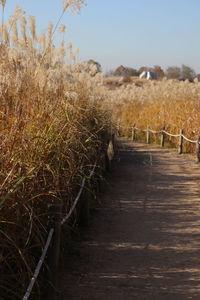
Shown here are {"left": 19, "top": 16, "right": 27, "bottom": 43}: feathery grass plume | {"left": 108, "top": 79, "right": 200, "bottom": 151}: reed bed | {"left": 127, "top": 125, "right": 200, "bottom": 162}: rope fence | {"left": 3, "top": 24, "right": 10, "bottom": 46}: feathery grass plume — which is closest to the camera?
{"left": 3, "top": 24, "right": 10, "bottom": 46}: feathery grass plume

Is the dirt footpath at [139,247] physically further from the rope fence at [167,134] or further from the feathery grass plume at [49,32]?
the rope fence at [167,134]

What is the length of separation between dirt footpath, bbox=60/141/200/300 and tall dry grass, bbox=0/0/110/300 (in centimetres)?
60

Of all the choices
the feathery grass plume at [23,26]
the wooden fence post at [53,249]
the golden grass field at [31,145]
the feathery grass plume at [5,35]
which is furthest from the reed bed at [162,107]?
the wooden fence post at [53,249]

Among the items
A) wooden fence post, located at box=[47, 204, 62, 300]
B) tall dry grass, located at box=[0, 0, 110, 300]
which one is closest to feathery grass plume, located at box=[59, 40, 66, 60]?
tall dry grass, located at box=[0, 0, 110, 300]

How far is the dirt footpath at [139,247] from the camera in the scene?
4.20 m

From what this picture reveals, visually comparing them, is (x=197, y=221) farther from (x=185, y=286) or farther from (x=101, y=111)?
(x=101, y=111)

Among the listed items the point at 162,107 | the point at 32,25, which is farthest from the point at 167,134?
the point at 32,25

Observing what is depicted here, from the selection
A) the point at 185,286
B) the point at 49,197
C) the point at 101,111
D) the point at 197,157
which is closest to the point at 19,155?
the point at 49,197

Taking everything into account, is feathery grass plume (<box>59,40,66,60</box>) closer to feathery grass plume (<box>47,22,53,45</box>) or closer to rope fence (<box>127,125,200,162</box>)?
feathery grass plume (<box>47,22,53,45</box>)

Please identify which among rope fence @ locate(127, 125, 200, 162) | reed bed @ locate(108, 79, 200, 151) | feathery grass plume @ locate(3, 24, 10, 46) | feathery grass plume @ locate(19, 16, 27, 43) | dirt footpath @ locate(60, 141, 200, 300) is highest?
feathery grass plume @ locate(19, 16, 27, 43)

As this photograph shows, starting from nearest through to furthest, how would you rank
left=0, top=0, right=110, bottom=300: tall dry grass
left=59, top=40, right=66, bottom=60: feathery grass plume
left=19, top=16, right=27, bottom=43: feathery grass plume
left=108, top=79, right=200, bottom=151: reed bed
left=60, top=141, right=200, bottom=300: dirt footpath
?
1. left=0, top=0, right=110, bottom=300: tall dry grass
2. left=60, top=141, right=200, bottom=300: dirt footpath
3. left=19, top=16, right=27, bottom=43: feathery grass plume
4. left=59, top=40, right=66, bottom=60: feathery grass plume
5. left=108, top=79, right=200, bottom=151: reed bed

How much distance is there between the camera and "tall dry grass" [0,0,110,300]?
3285 millimetres

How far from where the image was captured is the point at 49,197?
4.23 m

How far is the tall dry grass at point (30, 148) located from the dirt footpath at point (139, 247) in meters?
0.60
